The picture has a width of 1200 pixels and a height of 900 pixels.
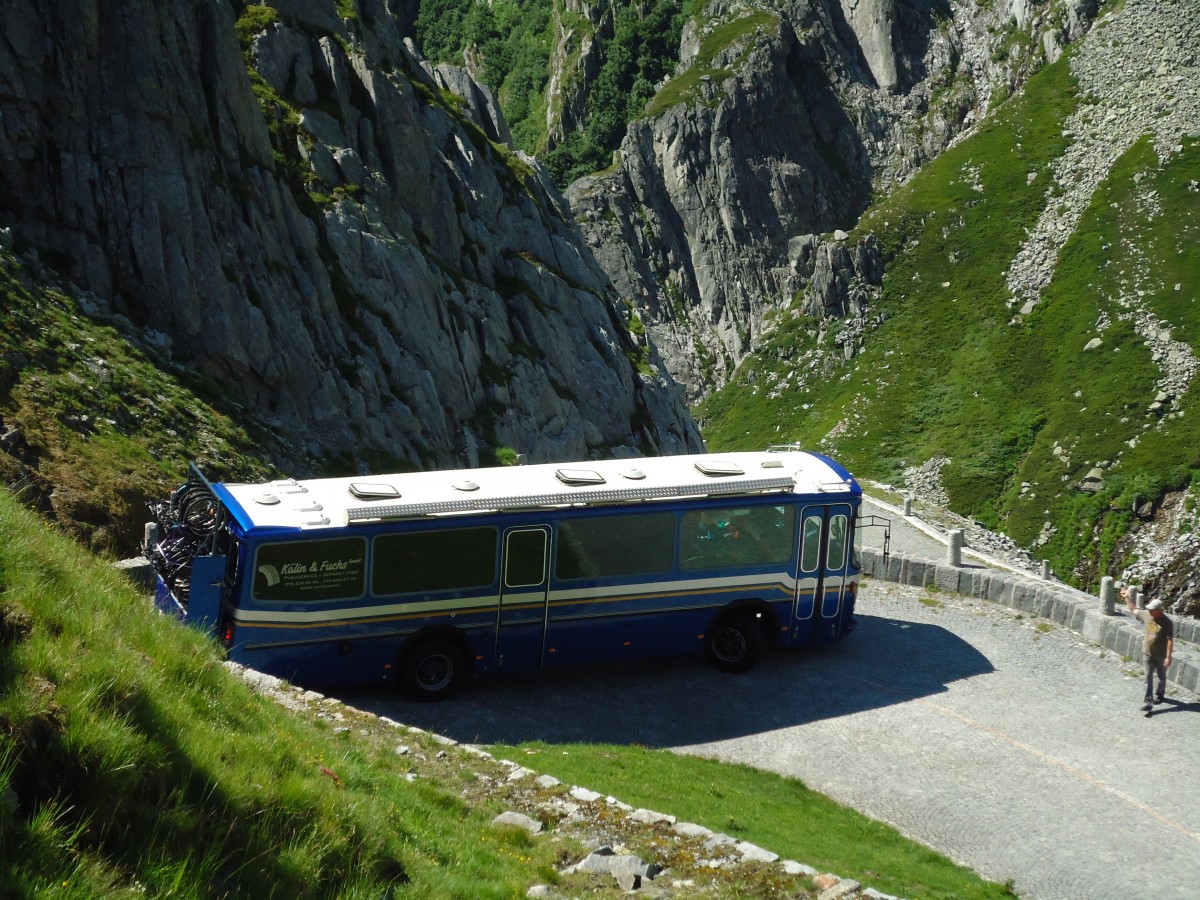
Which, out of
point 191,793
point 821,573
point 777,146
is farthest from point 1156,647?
point 777,146

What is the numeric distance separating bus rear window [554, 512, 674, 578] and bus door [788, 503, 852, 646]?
2889mm

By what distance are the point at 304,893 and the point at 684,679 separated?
12.6 metres

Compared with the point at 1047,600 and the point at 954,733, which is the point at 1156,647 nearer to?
the point at 954,733

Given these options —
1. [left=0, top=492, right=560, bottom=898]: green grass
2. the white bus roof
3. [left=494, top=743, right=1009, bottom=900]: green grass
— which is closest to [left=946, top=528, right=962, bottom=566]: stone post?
the white bus roof

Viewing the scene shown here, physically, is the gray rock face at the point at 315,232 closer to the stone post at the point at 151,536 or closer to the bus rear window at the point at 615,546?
the stone post at the point at 151,536

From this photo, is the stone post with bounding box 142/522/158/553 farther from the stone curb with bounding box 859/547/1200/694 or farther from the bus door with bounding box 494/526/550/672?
the stone curb with bounding box 859/547/1200/694

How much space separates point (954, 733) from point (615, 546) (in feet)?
21.4

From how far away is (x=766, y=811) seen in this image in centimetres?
1392

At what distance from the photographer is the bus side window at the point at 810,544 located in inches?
777

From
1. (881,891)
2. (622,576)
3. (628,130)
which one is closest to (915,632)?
(622,576)

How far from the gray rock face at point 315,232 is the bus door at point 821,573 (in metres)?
18.4

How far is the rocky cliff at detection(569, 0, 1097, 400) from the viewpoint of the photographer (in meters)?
128

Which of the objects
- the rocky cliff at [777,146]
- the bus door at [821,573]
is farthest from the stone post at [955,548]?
the rocky cliff at [777,146]

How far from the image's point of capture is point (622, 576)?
60.5 ft
